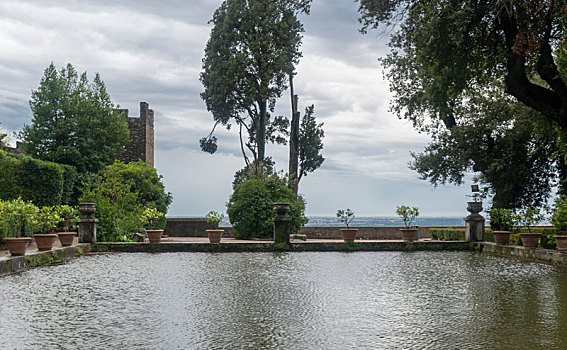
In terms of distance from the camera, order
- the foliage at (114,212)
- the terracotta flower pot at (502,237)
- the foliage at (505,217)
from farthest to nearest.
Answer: the foliage at (114,212) → the foliage at (505,217) → the terracotta flower pot at (502,237)

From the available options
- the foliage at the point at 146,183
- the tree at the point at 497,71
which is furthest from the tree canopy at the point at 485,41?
the foliage at the point at 146,183

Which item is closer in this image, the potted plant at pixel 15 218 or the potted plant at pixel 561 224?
the potted plant at pixel 561 224

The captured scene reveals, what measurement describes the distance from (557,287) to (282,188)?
14.0m

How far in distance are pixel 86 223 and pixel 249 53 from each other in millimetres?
16217

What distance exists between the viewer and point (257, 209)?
20016mm

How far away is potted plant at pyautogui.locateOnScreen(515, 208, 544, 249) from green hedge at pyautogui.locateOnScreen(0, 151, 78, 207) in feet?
58.8

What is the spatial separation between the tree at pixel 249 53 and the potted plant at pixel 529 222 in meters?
16.7

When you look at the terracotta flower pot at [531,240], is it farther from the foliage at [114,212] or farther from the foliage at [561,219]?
the foliage at [114,212]

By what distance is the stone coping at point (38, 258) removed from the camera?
959cm

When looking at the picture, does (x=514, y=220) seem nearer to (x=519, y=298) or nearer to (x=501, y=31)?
(x=501, y=31)

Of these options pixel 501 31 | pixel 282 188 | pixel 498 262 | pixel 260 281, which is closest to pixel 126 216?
pixel 282 188

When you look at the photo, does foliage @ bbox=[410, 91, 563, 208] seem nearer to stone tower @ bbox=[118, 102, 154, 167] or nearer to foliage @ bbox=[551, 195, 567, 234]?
foliage @ bbox=[551, 195, 567, 234]

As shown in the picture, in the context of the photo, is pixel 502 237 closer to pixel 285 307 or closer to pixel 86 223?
pixel 285 307

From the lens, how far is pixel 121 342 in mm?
4441
